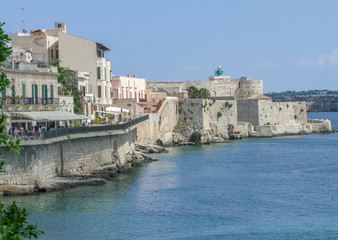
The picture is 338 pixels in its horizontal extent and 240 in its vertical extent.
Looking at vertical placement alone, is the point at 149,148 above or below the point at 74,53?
below

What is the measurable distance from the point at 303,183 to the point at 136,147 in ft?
53.0

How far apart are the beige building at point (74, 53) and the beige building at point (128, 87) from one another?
9809 mm

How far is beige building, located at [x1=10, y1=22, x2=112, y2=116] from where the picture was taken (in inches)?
1662

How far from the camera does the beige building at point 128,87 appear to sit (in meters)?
61.5

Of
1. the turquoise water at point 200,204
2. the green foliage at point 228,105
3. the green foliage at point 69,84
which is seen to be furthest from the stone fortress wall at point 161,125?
the turquoise water at point 200,204

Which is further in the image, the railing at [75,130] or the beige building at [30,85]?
the beige building at [30,85]

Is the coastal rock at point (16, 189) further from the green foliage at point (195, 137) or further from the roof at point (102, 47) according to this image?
the green foliage at point (195, 137)

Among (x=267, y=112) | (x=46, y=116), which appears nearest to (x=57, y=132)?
(x=46, y=116)

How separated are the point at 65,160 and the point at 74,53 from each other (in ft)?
53.8

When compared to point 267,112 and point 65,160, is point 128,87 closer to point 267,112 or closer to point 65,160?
point 267,112

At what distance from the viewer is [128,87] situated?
64875mm

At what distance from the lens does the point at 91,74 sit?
47375mm

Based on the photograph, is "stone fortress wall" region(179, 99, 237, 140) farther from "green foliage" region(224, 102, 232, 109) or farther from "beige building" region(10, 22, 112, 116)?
"beige building" region(10, 22, 112, 116)

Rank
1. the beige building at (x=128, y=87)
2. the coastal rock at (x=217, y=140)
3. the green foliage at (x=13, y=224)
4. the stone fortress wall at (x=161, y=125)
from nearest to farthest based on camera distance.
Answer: the green foliage at (x=13, y=224) < the stone fortress wall at (x=161, y=125) < the coastal rock at (x=217, y=140) < the beige building at (x=128, y=87)
